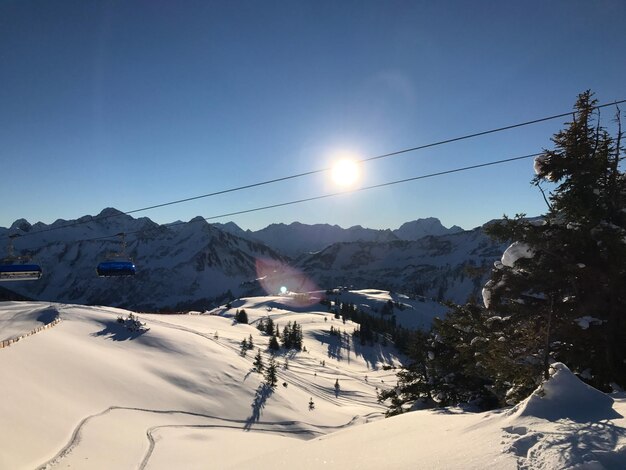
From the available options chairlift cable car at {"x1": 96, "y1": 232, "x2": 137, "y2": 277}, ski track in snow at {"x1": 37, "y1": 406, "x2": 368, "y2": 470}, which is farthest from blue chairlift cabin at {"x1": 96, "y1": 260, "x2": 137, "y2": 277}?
ski track in snow at {"x1": 37, "y1": 406, "x2": 368, "y2": 470}

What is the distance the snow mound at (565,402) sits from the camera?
634 cm

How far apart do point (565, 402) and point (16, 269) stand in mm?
30662

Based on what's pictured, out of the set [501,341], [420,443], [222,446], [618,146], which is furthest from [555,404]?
[222,446]

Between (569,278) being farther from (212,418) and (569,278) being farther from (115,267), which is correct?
(212,418)

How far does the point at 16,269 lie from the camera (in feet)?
84.7

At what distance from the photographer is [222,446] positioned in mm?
25297

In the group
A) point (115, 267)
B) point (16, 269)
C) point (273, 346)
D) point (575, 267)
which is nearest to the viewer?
point (575, 267)

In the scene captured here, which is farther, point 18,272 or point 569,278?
point 18,272

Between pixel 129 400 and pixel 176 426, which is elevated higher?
pixel 129 400

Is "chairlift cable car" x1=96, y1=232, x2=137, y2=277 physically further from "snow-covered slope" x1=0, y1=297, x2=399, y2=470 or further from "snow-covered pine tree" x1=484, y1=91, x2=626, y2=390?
"snow-covered pine tree" x1=484, y1=91, x2=626, y2=390

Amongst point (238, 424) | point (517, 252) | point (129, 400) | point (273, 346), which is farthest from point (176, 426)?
point (273, 346)

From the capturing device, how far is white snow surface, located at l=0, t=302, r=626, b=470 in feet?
18.9

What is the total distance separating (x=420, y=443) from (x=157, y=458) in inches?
732

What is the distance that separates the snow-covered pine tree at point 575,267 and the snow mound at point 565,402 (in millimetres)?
3473
